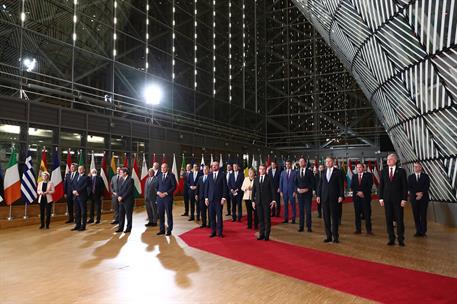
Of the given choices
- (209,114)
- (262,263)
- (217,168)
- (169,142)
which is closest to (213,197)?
(217,168)

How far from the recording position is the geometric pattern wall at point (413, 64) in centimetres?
760

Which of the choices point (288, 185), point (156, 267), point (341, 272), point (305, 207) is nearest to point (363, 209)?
point (305, 207)

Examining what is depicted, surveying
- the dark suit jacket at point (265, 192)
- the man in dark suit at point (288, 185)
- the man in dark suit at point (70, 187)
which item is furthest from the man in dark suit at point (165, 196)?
the man in dark suit at point (288, 185)

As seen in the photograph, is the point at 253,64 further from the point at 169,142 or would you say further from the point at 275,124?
the point at 169,142

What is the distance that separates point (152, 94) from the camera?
65.1 feet

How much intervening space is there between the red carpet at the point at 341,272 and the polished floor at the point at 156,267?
262mm

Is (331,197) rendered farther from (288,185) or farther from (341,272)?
(288,185)

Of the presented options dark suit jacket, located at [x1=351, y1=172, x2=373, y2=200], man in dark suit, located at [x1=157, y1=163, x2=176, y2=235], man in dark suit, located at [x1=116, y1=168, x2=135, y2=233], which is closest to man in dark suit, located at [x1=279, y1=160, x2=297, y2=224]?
dark suit jacket, located at [x1=351, y1=172, x2=373, y2=200]

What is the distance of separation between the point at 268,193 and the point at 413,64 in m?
4.61

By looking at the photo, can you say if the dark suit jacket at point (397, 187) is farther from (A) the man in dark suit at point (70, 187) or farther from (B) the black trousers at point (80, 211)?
(A) the man in dark suit at point (70, 187)

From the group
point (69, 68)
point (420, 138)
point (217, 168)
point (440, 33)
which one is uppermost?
point (69, 68)

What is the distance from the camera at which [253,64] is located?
30.9 metres

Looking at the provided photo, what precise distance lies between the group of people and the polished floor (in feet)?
1.42

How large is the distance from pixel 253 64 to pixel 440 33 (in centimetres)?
2406
